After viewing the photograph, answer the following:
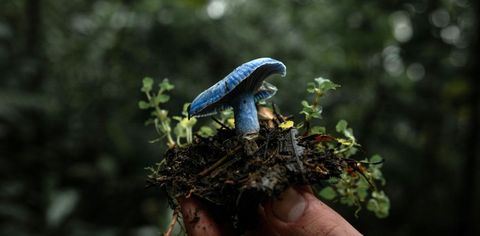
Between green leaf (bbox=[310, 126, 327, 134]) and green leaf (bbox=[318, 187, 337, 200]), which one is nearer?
green leaf (bbox=[310, 126, 327, 134])

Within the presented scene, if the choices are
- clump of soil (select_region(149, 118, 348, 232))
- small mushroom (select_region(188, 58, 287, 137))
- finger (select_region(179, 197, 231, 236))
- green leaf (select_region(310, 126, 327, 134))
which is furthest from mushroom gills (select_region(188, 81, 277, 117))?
finger (select_region(179, 197, 231, 236))

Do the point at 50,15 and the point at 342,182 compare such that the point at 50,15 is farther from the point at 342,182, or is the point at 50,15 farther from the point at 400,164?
the point at 342,182

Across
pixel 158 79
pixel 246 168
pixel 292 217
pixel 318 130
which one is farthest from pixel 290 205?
pixel 158 79

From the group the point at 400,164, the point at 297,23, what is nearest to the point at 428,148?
the point at 400,164

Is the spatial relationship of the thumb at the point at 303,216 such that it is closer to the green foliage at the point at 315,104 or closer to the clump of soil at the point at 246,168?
the clump of soil at the point at 246,168

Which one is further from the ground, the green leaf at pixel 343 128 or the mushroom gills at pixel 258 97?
the mushroom gills at pixel 258 97

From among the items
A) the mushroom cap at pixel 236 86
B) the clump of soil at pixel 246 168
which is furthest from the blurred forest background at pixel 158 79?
the clump of soil at pixel 246 168

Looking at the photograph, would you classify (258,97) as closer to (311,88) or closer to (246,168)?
(311,88)

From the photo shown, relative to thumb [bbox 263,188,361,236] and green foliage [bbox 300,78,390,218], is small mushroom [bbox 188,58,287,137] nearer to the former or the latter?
green foliage [bbox 300,78,390,218]
